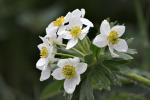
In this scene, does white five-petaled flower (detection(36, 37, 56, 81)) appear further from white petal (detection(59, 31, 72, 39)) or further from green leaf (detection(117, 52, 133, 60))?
green leaf (detection(117, 52, 133, 60))

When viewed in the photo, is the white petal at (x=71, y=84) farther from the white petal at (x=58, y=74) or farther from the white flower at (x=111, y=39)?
the white flower at (x=111, y=39)

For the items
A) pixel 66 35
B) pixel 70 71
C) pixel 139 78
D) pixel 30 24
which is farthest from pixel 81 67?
pixel 30 24

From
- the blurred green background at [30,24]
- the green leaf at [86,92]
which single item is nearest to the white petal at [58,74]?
the green leaf at [86,92]

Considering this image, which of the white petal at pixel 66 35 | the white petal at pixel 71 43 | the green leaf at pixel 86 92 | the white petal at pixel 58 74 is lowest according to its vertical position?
the green leaf at pixel 86 92

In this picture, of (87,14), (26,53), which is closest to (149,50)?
(87,14)

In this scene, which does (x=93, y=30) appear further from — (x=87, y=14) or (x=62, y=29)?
(x=62, y=29)

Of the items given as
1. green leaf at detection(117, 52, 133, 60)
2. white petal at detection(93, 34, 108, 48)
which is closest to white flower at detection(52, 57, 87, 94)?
white petal at detection(93, 34, 108, 48)

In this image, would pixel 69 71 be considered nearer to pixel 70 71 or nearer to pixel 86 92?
pixel 70 71
